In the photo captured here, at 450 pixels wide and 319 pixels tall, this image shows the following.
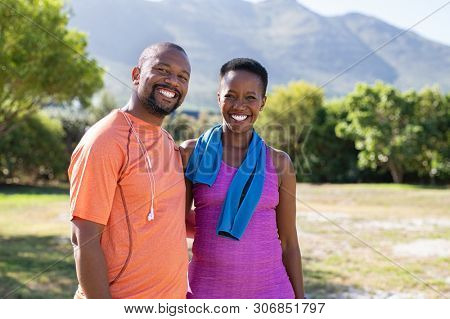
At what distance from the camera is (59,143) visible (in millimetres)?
25938

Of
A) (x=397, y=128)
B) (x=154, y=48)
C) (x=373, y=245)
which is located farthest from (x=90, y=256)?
(x=397, y=128)

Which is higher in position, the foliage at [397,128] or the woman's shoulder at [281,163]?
the foliage at [397,128]

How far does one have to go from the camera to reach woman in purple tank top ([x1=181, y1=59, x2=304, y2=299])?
2684 mm

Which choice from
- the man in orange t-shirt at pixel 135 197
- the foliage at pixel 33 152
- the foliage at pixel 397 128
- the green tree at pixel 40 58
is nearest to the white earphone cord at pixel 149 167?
the man in orange t-shirt at pixel 135 197

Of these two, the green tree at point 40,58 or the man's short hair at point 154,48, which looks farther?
the green tree at point 40,58

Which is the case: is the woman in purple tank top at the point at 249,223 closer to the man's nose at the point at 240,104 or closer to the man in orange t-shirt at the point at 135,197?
the man's nose at the point at 240,104

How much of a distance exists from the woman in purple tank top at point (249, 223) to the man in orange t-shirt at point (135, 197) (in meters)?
0.23

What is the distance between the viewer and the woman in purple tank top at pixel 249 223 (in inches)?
106

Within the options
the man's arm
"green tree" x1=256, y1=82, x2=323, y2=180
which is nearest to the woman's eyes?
the man's arm

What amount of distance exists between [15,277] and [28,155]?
18749mm

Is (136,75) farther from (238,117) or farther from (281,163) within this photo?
(281,163)

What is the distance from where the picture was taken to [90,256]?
7.16 feet

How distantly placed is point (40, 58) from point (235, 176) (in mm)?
8427
